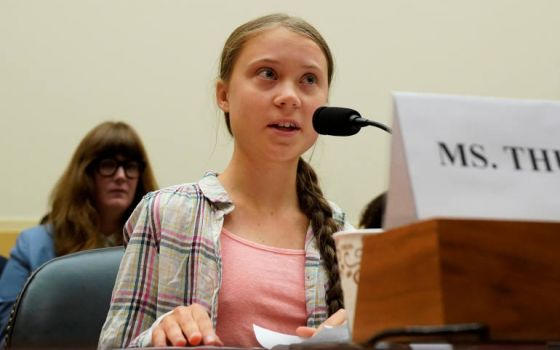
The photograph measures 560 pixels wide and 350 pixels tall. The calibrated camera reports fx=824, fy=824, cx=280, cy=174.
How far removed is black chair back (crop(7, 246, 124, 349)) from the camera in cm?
123

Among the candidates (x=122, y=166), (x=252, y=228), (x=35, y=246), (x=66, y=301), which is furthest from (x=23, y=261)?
(x=252, y=228)

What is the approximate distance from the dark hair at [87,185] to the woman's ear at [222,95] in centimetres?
113

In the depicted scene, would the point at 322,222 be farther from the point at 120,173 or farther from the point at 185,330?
the point at 120,173

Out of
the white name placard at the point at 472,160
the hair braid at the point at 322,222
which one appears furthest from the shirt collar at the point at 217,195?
the white name placard at the point at 472,160

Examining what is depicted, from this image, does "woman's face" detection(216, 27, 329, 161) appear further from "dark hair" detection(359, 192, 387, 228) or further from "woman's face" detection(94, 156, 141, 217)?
"woman's face" detection(94, 156, 141, 217)

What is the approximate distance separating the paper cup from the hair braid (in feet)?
1.50

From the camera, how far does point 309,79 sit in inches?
51.8

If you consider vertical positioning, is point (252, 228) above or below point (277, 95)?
below

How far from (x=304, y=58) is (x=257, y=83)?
9 cm

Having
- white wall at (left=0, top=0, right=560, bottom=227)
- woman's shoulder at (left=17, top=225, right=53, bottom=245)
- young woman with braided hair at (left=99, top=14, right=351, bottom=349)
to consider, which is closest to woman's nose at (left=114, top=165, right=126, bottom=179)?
woman's shoulder at (left=17, top=225, right=53, bottom=245)

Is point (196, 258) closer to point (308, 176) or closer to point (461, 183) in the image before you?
point (308, 176)

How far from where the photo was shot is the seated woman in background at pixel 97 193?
2461 mm

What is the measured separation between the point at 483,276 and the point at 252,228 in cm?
72

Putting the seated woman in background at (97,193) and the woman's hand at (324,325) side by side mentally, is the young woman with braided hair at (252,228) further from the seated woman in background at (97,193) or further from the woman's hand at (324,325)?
the seated woman in background at (97,193)
